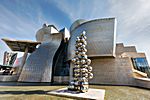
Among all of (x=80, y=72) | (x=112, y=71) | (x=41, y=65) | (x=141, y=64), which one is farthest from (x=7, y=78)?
(x=141, y=64)

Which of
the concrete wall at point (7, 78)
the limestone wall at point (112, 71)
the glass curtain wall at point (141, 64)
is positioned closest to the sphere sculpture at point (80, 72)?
the limestone wall at point (112, 71)

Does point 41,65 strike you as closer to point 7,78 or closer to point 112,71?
point 7,78

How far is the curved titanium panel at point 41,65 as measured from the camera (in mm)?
21298

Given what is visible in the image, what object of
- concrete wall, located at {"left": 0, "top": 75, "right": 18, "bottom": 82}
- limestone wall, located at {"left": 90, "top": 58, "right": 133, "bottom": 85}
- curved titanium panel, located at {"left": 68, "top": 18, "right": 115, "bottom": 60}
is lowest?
concrete wall, located at {"left": 0, "top": 75, "right": 18, "bottom": 82}

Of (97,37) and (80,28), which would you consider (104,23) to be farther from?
(80,28)

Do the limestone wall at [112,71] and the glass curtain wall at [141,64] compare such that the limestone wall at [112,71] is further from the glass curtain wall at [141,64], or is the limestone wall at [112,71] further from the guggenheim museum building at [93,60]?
the glass curtain wall at [141,64]

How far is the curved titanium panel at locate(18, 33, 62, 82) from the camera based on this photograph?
69.9 feet

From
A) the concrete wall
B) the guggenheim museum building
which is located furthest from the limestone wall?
the concrete wall

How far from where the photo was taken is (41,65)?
22.9 metres

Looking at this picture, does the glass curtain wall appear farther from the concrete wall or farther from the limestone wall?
the concrete wall

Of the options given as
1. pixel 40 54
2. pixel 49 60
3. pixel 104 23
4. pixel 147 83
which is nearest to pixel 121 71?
pixel 147 83

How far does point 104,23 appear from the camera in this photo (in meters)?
18.4

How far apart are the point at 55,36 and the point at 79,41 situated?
19447 millimetres

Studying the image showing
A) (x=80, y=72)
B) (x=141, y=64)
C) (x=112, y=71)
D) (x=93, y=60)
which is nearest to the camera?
(x=80, y=72)
